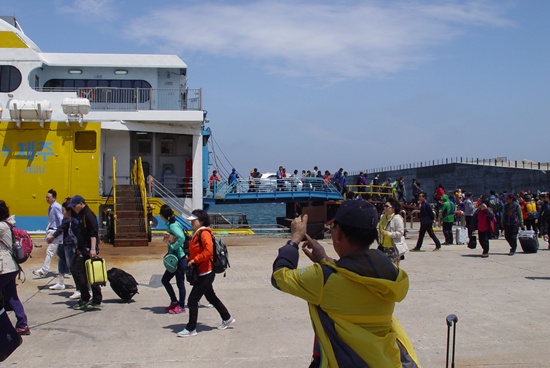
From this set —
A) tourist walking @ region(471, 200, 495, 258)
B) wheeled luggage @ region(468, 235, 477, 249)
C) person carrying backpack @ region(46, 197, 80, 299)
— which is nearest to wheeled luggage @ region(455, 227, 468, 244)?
wheeled luggage @ region(468, 235, 477, 249)

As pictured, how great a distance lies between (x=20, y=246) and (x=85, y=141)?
46.7ft

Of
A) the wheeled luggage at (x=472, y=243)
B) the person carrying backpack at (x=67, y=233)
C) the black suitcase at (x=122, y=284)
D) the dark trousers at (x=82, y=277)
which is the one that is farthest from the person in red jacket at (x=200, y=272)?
the wheeled luggage at (x=472, y=243)

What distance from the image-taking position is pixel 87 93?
21.9 metres

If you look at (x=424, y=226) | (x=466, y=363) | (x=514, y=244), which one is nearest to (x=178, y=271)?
(x=466, y=363)

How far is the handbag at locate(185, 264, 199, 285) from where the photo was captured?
715cm

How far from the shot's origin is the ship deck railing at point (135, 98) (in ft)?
71.8

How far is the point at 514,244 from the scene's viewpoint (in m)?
14.7

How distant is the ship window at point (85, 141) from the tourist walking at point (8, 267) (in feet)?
44.8

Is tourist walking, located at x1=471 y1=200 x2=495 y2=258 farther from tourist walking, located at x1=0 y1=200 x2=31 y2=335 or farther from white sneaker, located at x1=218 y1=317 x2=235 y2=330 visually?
tourist walking, located at x1=0 y1=200 x2=31 y2=335

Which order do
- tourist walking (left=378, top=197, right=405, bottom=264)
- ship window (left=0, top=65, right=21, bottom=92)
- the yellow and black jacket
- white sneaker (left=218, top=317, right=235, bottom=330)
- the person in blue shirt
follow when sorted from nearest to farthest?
1. the yellow and black jacket
2. white sneaker (left=218, top=317, right=235, bottom=330)
3. tourist walking (left=378, top=197, right=405, bottom=264)
4. ship window (left=0, top=65, right=21, bottom=92)
5. the person in blue shirt

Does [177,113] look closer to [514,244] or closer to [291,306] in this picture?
[514,244]

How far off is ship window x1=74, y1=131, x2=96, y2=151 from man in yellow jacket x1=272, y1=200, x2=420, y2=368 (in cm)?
1831

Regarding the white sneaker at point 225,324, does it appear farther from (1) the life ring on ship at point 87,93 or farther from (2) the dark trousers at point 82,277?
(1) the life ring on ship at point 87,93

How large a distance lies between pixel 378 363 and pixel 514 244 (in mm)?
12968
